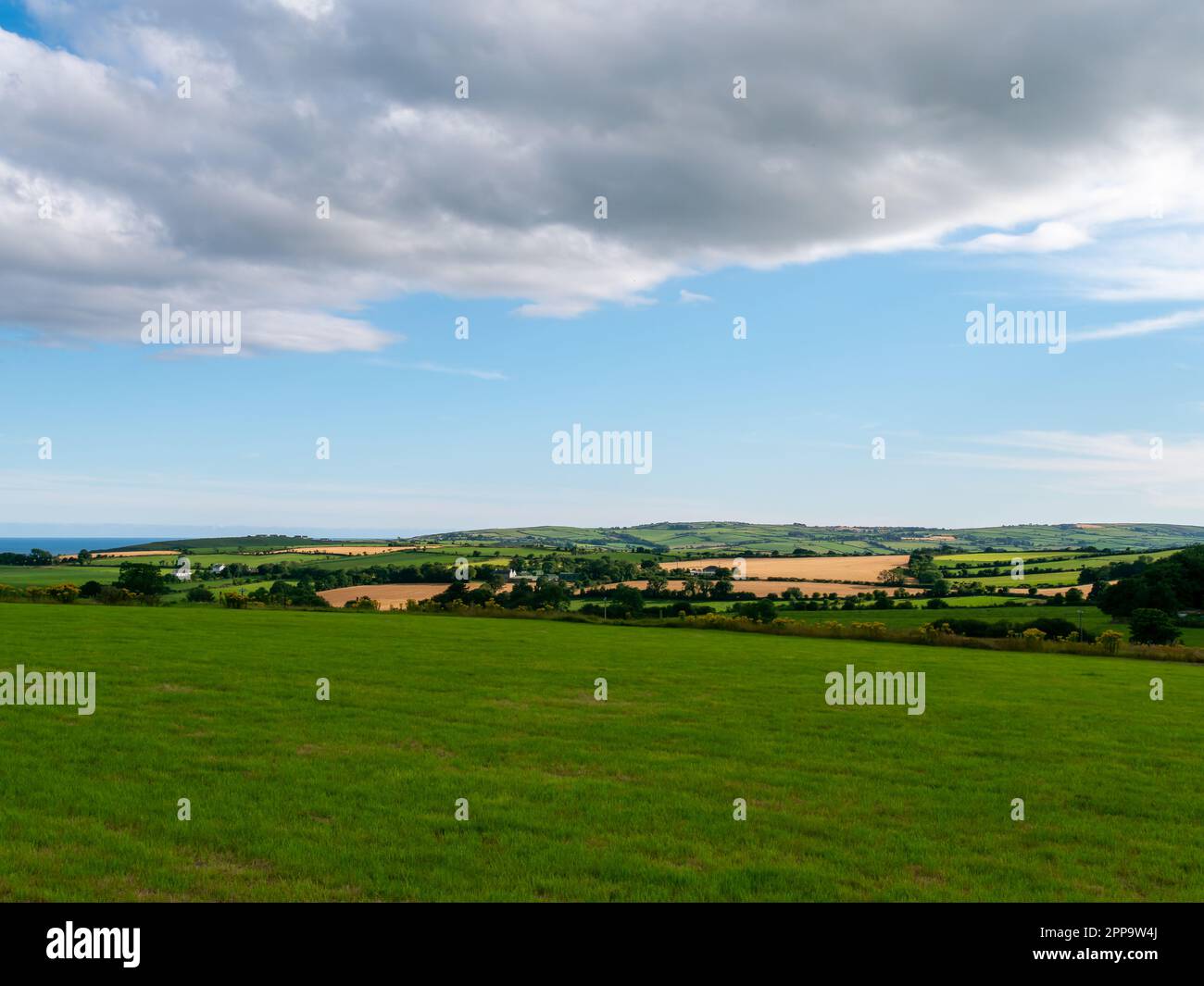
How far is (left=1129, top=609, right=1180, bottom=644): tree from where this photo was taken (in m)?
61.1

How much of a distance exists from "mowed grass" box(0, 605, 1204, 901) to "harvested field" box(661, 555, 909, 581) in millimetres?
88918

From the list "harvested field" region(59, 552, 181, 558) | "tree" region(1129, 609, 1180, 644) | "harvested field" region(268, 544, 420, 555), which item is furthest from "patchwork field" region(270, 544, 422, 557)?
"tree" region(1129, 609, 1180, 644)

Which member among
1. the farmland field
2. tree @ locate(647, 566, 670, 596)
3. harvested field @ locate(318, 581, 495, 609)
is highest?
the farmland field

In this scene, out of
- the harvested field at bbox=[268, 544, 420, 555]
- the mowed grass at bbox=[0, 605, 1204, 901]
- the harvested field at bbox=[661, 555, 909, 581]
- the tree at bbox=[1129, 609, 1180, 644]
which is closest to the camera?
the mowed grass at bbox=[0, 605, 1204, 901]

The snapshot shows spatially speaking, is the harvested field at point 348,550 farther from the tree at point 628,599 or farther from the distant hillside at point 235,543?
the tree at point 628,599

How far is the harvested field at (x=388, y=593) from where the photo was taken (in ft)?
221

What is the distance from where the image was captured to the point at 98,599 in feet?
202

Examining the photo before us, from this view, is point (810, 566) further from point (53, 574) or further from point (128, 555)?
point (128, 555)

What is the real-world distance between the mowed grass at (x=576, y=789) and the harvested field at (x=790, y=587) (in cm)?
6836

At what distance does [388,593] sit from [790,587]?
5096 cm

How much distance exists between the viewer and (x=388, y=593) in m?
77.1

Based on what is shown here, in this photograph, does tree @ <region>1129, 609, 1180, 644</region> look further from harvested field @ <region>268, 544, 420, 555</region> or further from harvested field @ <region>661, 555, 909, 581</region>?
harvested field @ <region>268, 544, 420, 555</region>

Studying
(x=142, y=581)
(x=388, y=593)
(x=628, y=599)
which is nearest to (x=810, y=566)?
(x=628, y=599)
